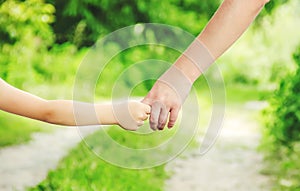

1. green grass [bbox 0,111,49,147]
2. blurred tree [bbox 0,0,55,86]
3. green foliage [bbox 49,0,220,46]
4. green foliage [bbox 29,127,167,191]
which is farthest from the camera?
green foliage [bbox 49,0,220,46]

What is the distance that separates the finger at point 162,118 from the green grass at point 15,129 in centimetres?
280

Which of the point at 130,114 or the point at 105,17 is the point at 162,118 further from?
the point at 105,17

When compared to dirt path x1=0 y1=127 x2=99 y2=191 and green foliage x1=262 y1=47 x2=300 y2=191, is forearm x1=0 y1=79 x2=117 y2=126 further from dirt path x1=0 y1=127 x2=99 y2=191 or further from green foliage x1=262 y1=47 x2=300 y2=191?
green foliage x1=262 y1=47 x2=300 y2=191

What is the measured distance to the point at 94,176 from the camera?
3.71 meters

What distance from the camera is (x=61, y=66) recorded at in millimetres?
5730

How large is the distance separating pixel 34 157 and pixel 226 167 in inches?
47.9

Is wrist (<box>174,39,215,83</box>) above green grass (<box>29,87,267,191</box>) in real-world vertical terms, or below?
below

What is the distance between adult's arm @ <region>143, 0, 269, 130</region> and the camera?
1.79 m

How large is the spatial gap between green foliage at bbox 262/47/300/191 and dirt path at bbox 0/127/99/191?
1.14m

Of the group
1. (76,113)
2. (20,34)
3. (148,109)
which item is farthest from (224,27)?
(20,34)

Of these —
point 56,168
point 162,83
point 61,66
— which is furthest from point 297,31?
point 162,83

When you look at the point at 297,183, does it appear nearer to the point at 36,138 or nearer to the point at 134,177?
the point at 134,177

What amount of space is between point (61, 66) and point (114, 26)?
2.48ft

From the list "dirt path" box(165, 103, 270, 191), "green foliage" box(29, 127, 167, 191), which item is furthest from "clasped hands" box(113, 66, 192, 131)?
"dirt path" box(165, 103, 270, 191)
